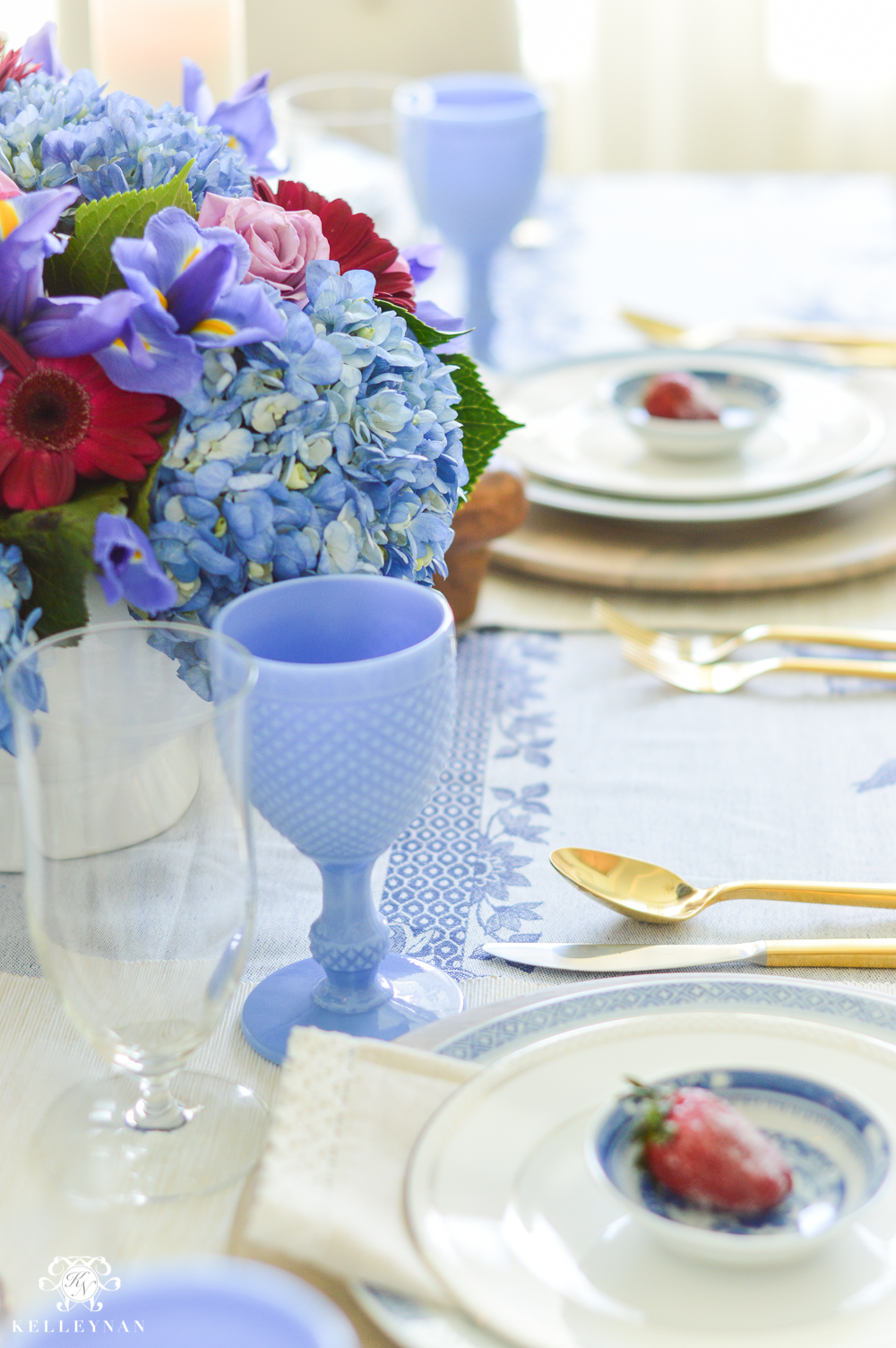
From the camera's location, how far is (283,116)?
4.22 ft

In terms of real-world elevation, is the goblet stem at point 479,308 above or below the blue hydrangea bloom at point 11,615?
below

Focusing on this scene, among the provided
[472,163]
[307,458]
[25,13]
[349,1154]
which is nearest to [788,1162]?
[349,1154]

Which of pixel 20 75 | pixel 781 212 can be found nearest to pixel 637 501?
pixel 20 75

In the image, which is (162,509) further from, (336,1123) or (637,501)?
(637,501)

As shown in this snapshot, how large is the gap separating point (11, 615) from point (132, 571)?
0.05 m

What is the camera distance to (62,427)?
515 mm

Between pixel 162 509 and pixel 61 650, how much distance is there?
8cm

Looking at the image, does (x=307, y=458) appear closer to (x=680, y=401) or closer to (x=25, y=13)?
(x=680, y=401)

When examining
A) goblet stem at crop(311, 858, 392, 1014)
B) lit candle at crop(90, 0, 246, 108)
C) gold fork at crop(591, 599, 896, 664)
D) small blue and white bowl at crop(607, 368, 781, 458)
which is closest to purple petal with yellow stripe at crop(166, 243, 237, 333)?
goblet stem at crop(311, 858, 392, 1014)

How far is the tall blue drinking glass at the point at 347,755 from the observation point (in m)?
0.47

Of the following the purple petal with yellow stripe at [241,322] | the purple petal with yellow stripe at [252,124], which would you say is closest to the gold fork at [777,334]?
the purple petal with yellow stripe at [252,124]

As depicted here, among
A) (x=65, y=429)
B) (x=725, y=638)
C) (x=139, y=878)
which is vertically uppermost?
(x=65, y=429)

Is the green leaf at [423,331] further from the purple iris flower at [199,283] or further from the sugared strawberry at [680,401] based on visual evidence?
the sugared strawberry at [680,401]

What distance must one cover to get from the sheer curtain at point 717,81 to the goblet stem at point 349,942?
8.55 feet
